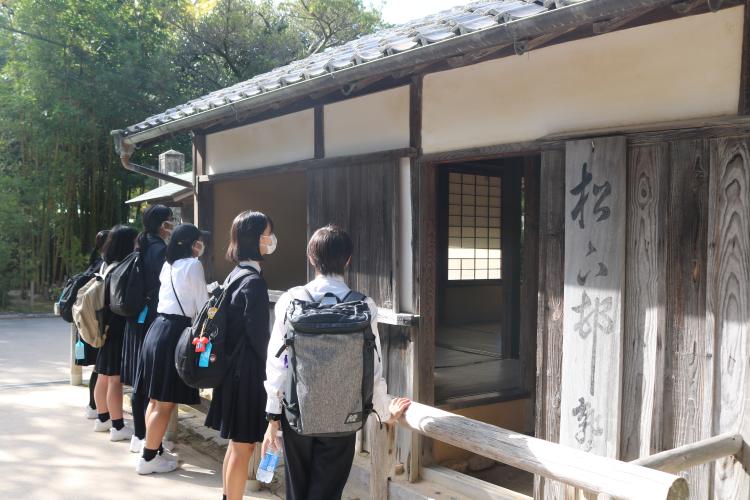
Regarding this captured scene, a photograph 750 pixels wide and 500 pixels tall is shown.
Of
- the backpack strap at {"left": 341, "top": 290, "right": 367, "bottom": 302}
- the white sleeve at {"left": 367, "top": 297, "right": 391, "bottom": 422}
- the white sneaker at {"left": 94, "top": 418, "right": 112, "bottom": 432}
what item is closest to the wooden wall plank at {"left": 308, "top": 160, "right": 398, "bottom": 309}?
the white sleeve at {"left": 367, "top": 297, "right": 391, "bottom": 422}

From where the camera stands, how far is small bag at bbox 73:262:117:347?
5.59 meters

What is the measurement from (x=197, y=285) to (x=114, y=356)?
4.95 feet

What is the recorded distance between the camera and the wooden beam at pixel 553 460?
81.8 inches

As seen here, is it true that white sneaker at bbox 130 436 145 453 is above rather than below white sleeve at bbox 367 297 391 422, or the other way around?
below

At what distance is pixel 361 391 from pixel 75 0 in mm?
17477

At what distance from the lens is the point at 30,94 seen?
1550 centimetres

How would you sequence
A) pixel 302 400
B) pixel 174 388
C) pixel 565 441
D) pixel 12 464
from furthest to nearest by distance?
pixel 12 464 < pixel 174 388 < pixel 565 441 < pixel 302 400

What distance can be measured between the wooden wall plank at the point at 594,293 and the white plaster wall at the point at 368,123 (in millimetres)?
1580

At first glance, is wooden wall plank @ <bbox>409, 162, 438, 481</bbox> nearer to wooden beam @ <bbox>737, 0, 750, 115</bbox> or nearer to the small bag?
wooden beam @ <bbox>737, 0, 750, 115</bbox>

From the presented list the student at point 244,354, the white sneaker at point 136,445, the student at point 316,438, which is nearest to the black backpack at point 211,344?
the student at point 244,354

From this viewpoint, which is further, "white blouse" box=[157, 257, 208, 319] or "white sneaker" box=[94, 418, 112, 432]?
"white sneaker" box=[94, 418, 112, 432]

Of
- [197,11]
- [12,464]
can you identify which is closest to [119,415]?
[12,464]

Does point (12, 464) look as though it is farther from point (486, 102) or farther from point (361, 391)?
point (486, 102)

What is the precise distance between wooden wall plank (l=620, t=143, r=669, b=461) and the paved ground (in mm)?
2825
